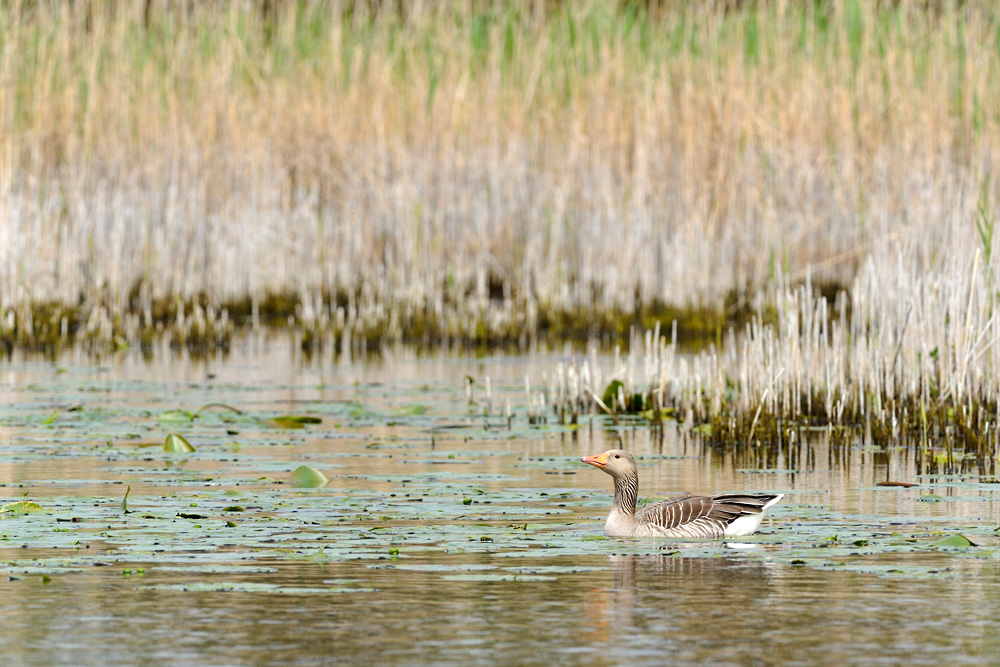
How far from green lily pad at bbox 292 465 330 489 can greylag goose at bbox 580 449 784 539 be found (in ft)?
5.93

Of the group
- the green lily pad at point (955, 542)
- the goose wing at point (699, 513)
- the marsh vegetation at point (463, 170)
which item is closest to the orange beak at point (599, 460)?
the goose wing at point (699, 513)

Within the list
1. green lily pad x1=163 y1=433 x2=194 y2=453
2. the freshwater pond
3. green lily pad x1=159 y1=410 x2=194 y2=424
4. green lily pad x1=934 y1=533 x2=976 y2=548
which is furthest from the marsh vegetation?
green lily pad x1=934 y1=533 x2=976 y2=548

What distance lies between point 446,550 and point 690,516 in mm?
1090

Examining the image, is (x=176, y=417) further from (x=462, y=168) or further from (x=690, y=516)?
(x=462, y=168)

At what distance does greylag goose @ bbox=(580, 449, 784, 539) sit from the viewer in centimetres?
822

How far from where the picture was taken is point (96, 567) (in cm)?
754

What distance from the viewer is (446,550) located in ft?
25.8

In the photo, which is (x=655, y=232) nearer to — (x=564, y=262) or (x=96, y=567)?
(x=564, y=262)

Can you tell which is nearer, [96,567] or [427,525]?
[96,567]

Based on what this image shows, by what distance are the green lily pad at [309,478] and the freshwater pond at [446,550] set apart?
0.07m

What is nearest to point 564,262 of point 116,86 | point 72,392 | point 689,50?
point 689,50

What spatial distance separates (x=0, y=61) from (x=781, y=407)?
9.18 meters

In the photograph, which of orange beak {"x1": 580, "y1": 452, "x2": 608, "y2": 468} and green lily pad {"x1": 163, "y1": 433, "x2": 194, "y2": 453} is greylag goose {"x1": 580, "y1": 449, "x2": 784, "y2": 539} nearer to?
orange beak {"x1": 580, "y1": 452, "x2": 608, "y2": 468}

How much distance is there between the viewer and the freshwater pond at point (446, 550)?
619 cm
